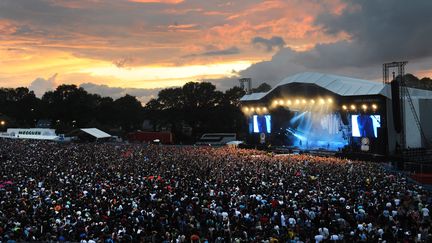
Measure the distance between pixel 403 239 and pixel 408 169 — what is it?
2328 cm

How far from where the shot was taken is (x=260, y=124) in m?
52.8

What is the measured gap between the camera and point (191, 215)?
13.4 meters

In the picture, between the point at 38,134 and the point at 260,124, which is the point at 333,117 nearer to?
the point at 260,124

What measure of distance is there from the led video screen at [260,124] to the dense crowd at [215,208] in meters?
28.3

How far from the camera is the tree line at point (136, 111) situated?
257 ft

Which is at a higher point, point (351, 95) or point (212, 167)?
point (351, 95)

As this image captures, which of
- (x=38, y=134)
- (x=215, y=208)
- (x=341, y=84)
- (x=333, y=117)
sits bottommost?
(x=215, y=208)

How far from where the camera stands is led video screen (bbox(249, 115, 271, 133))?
170ft

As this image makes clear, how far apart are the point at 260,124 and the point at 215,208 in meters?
39.5

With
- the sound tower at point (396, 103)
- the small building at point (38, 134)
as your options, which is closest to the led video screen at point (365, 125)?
the sound tower at point (396, 103)

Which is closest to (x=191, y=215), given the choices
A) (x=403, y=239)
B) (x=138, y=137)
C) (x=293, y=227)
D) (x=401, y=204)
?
(x=293, y=227)

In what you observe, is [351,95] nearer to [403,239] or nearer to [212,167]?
[212,167]

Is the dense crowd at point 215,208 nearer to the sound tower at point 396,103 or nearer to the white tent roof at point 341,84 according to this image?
the sound tower at point 396,103

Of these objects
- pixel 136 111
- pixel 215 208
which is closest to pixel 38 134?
pixel 136 111
